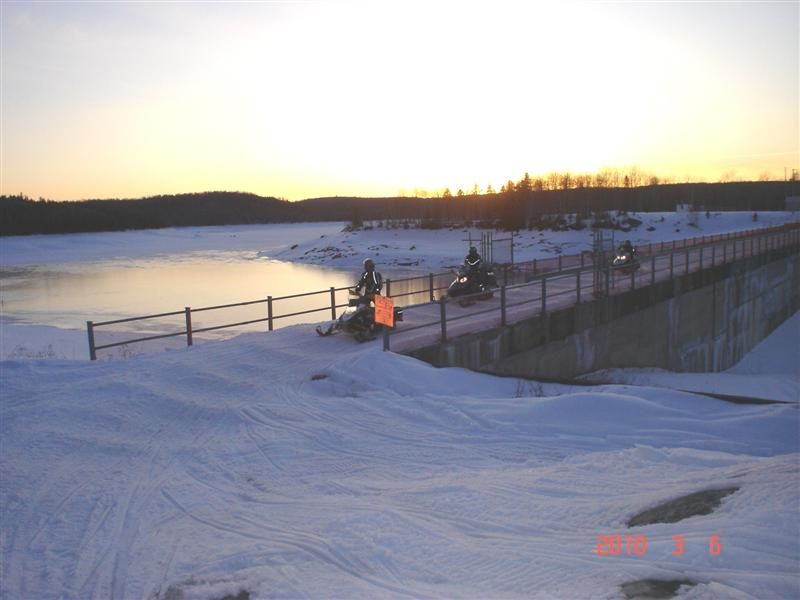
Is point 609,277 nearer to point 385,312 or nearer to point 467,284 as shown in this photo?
point 467,284

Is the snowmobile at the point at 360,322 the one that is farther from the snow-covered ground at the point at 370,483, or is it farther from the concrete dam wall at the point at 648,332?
the snow-covered ground at the point at 370,483

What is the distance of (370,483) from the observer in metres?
6.61

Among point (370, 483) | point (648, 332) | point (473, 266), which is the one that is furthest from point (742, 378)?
point (370, 483)

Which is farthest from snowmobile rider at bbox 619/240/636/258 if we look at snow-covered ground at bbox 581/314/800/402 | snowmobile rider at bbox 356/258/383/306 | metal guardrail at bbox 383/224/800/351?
snowmobile rider at bbox 356/258/383/306

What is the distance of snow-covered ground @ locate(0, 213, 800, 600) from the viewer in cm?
462

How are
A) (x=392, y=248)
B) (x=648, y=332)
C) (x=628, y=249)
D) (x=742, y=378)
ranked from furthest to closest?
(x=392, y=248)
(x=628, y=249)
(x=742, y=378)
(x=648, y=332)

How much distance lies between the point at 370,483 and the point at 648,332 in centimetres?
1678

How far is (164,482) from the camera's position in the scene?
22.5ft

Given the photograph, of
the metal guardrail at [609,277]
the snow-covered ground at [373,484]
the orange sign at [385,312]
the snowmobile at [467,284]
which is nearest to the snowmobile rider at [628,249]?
the metal guardrail at [609,277]

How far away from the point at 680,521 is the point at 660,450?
220 centimetres

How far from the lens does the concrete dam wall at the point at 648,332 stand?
14203mm

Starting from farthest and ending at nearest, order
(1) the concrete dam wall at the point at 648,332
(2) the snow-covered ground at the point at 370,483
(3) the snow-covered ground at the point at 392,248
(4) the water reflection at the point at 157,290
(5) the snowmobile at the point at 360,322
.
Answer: (3) the snow-covered ground at the point at 392,248 → (4) the water reflection at the point at 157,290 → (1) the concrete dam wall at the point at 648,332 → (5) the snowmobile at the point at 360,322 → (2) the snow-covered ground at the point at 370,483

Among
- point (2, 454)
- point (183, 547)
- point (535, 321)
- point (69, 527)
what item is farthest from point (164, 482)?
point (535, 321)

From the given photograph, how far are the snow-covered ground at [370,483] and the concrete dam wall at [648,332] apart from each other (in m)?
3.10
